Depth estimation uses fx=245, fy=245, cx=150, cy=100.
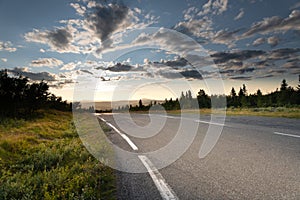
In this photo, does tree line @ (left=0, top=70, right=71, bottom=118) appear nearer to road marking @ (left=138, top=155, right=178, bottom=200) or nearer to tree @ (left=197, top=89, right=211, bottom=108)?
road marking @ (left=138, top=155, right=178, bottom=200)

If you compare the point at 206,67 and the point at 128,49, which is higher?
the point at 128,49

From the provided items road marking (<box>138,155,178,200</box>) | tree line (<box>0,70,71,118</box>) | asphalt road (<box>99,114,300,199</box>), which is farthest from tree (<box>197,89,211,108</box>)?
road marking (<box>138,155,178,200</box>)

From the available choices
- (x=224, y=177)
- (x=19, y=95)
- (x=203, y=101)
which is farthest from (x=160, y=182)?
(x=203, y=101)

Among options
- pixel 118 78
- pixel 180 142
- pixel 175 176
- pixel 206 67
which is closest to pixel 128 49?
pixel 118 78

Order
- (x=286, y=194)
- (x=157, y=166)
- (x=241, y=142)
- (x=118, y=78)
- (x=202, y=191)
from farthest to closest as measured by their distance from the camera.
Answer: (x=118, y=78) < (x=241, y=142) < (x=157, y=166) < (x=202, y=191) < (x=286, y=194)

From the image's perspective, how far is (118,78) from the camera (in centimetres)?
1175

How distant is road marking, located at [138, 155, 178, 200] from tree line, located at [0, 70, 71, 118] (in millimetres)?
26869

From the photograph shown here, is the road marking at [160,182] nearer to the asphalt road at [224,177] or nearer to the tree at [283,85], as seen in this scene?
the asphalt road at [224,177]

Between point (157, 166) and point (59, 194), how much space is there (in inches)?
82.7

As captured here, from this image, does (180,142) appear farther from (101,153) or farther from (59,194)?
(59,194)

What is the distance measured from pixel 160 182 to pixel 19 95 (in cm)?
3077

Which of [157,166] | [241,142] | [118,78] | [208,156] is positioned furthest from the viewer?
[118,78]

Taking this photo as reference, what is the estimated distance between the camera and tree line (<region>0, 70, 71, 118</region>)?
1098 inches

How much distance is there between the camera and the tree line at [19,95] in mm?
27877
